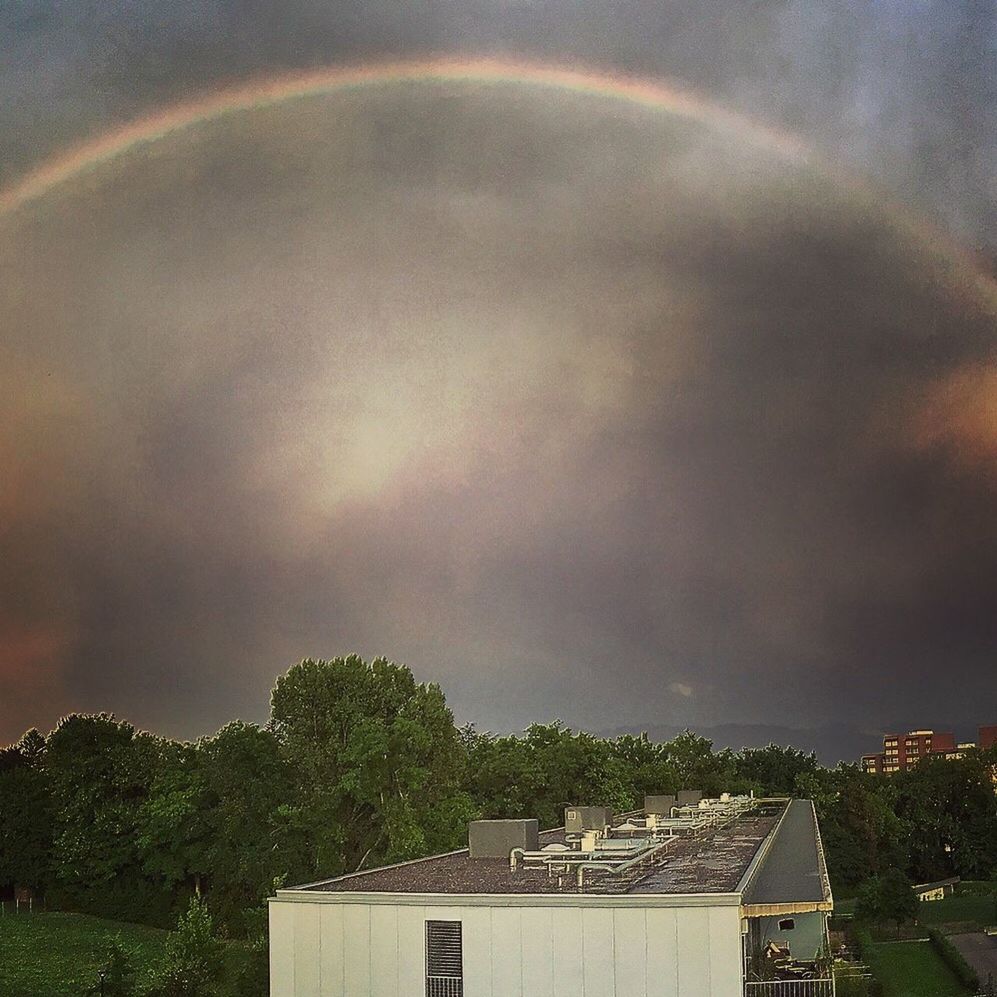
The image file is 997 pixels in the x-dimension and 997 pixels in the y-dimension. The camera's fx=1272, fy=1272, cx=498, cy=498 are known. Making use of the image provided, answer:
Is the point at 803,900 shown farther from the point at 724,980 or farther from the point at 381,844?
the point at 381,844

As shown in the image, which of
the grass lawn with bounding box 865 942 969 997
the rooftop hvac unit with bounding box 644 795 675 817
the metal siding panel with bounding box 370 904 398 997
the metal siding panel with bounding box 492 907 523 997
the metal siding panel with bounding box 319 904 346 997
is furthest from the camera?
the rooftop hvac unit with bounding box 644 795 675 817

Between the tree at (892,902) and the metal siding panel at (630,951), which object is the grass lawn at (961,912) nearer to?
the tree at (892,902)

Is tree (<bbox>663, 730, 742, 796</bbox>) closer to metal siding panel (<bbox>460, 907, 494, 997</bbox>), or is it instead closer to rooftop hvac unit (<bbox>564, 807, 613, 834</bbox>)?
rooftop hvac unit (<bbox>564, 807, 613, 834</bbox>)

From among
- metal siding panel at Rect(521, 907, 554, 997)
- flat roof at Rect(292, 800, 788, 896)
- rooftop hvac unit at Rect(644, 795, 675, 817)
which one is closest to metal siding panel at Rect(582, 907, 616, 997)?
metal siding panel at Rect(521, 907, 554, 997)

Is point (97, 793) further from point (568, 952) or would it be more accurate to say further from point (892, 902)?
point (568, 952)

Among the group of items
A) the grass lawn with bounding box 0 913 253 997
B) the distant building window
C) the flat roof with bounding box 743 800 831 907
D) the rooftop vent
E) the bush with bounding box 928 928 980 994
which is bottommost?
the grass lawn with bounding box 0 913 253 997

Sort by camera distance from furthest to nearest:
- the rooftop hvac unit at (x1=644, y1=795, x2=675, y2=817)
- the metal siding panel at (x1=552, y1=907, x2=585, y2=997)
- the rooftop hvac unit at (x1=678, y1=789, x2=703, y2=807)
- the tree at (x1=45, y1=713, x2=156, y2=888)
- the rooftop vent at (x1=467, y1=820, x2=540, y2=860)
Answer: the tree at (x1=45, y1=713, x2=156, y2=888) < the rooftop hvac unit at (x1=678, y1=789, x2=703, y2=807) < the rooftop hvac unit at (x1=644, y1=795, x2=675, y2=817) < the rooftop vent at (x1=467, y1=820, x2=540, y2=860) < the metal siding panel at (x1=552, y1=907, x2=585, y2=997)

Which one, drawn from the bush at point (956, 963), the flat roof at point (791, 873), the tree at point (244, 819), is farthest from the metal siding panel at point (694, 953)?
the tree at point (244, 819)
